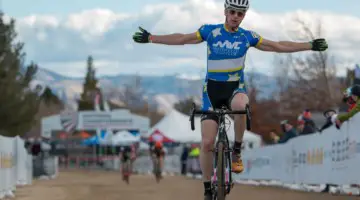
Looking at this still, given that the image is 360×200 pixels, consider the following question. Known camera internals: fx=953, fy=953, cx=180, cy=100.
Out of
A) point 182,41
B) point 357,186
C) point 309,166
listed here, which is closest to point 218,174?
point 182,41

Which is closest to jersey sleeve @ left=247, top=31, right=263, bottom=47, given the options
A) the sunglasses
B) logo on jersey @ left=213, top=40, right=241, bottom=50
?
logo on jersey @ left=213, top=40, right=241, bottom=50

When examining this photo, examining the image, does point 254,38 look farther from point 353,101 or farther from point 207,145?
point 353,101

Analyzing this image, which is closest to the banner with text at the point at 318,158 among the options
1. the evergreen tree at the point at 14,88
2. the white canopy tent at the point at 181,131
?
the white canopy tent at the point at 181,131

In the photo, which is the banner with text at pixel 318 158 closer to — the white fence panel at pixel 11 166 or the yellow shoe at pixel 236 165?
the yellow shoe at pixel 236 165

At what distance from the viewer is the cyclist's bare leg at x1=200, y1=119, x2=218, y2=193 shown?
36.1 feet

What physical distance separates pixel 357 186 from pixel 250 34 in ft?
24.8

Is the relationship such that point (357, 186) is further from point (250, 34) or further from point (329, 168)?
point (250, 34)

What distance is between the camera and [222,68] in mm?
11148

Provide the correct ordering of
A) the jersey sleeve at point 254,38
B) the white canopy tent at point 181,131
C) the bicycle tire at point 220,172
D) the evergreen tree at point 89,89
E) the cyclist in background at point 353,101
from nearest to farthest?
the bicycle tire at point 220,172, the jersey sleeve at point 254,38, the cyclist in background at point 353,101, the white canopy tent at point 181,131, the evergreen tree at point 89,89

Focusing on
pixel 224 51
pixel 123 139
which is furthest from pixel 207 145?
pixel 123 139

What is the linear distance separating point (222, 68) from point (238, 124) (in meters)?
0.68

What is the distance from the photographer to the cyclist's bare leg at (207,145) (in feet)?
36.1

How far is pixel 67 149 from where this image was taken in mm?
85625

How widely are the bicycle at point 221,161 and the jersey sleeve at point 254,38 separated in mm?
972
